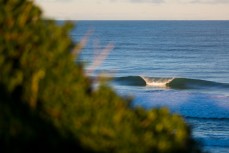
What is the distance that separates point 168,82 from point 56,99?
154ft

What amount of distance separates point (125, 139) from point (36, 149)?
36.6 inches

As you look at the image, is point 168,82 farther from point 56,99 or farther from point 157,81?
point 56,99

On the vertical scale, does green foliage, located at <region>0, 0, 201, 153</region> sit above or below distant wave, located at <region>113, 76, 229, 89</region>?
above

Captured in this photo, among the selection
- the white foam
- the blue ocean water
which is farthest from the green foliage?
the white foam

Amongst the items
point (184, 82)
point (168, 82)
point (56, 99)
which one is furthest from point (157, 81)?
point (56, 99)

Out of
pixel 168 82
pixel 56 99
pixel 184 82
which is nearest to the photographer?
pixel 56 99

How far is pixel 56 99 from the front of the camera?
23.0 feet

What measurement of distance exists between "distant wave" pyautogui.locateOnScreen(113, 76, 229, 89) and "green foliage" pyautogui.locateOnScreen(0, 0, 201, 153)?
44006 mm

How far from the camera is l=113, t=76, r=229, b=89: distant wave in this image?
51.6 m

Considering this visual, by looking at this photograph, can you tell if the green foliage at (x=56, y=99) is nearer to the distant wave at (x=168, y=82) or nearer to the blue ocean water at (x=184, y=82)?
the blue ocean water at (x=184, y=82)

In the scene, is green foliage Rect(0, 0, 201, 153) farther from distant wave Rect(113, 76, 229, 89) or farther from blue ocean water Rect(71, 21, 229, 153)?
distant wave Rect(113, 76, 229, 89)

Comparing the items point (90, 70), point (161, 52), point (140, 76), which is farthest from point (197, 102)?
point (161, 52)

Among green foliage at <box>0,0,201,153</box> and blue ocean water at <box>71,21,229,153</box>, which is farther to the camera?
blue ocean water at <box>71,21,229,153</box>

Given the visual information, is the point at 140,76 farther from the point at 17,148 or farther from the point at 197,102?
the point at 17,148
